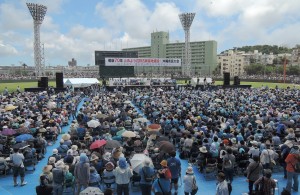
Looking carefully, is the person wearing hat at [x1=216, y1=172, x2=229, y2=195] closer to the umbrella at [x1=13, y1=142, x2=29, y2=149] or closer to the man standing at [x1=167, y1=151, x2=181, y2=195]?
the man standing at [x1=167, y1=151, x2=181, y2=195]

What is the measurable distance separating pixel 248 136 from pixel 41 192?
26.4 feet

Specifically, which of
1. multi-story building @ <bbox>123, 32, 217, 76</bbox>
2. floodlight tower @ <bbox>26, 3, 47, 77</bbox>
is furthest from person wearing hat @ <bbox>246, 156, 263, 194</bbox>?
multi-story building @ <bbox>123, 32, 217, 76</bbox>

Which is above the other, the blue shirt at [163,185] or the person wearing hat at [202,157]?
the blue shirt at [163,185]

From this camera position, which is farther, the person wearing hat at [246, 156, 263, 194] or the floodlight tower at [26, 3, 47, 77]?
the floodlight tower at [26, 3, 47, 77]

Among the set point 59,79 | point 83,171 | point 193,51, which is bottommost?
point 83,171

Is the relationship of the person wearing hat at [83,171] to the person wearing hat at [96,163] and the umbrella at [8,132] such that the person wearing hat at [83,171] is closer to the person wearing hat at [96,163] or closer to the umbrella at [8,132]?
the person wearing hat at [96,163]

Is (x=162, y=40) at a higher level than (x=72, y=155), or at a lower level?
higher

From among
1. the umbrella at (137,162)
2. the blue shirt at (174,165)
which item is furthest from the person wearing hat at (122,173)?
the blue shirt at (174,165)

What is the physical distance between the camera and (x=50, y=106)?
19438 millimetres

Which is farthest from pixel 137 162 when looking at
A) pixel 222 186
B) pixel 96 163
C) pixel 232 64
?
pixel 232 64

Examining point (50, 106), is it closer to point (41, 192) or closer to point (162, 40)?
point (41, 192)

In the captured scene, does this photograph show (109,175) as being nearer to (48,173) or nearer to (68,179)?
→ (68,179)

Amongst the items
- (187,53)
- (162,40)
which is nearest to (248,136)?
(187,53)

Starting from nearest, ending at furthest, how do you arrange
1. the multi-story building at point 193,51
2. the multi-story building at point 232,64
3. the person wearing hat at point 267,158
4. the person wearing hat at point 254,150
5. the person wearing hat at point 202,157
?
1. the person wearing hat at point 267,158
2. the person wearing hat at point 254,150
3. the person wearing hat at point 202,157
4. the multi-story building at point 232,64
5. the multi-story building at point 193,51
